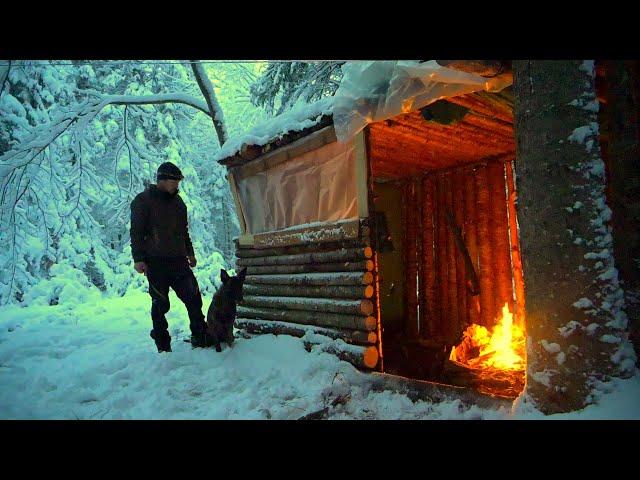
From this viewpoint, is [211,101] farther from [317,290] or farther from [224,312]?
[317,290]

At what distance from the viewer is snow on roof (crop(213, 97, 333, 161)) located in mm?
5354

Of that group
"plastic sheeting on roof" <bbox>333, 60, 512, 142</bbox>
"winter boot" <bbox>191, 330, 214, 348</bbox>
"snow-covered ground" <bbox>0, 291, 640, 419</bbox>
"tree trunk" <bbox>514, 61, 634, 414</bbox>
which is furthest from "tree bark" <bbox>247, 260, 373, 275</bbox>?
"tree trunk" <bbox>514, 61, 634, 414</bbox>

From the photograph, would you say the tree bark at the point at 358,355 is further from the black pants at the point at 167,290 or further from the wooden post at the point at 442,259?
the wooden post at the point at 442,259

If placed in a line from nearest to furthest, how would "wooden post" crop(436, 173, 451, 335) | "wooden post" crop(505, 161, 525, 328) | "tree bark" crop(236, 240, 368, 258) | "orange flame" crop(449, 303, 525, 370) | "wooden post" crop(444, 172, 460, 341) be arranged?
1. "tree bark" crop(236, 240, 368, 258)
2. "orange flame" crop(449, 303, 525, 370)
3. "wooden post" crop(505, 161, 525, 328)
4. "wooden post" crop(444, 172, 460, 341)
5. "wooden post" crop(436, 173, 451, 335)

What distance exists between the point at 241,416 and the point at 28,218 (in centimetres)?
1272

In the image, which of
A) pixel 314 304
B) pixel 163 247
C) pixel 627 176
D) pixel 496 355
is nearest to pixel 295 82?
pixel 163 247

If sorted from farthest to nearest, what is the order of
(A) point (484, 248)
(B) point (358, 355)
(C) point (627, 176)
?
1. (A) point (484, 248)
2. (B) point (358, 355)
3. (C) point (627, 176)

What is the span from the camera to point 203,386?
442cm

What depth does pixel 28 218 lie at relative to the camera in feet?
40.9

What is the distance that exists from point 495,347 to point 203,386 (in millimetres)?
4820

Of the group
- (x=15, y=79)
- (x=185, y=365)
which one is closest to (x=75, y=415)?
(x=185, y=365)

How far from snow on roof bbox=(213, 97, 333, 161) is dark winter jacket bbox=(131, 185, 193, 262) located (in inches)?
63.9

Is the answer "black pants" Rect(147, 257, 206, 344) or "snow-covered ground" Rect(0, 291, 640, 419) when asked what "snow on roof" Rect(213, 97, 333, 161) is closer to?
"black pants" Rect(147, 257, 206, 344)
